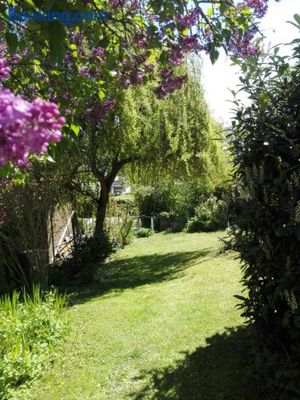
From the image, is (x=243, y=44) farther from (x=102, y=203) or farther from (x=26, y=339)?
(x=102, y=203)

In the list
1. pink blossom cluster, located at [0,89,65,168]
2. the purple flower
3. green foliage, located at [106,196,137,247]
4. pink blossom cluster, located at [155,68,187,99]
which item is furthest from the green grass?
green foliage, located at [106,196,137,247]

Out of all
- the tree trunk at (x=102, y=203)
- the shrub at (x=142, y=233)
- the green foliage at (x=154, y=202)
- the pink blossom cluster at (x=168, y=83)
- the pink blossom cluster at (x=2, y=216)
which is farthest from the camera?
the green foliage at (x=154, y=202)

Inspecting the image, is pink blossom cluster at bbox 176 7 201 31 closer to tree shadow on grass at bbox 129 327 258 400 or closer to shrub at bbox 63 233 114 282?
tree shadow on grass at bbox 129 327 258 400

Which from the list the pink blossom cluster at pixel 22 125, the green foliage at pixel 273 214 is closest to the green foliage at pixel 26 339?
the green foliage at pixel 273 214

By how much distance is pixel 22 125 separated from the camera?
896 mm

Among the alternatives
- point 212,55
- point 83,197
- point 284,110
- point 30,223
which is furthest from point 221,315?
point 83,197

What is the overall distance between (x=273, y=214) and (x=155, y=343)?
289cm

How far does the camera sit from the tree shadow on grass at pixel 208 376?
4266 mm

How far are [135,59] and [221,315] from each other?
380 cm

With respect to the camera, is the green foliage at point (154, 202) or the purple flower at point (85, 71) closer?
the purple flower at point (85, 71)

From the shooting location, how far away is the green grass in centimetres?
458

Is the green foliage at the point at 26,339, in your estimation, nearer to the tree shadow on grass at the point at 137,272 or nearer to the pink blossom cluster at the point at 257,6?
the tree shadow on grass at the point at 137,272

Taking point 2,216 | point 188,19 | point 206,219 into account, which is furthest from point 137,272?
point 206,219

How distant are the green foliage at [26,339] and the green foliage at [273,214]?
2540 mm
